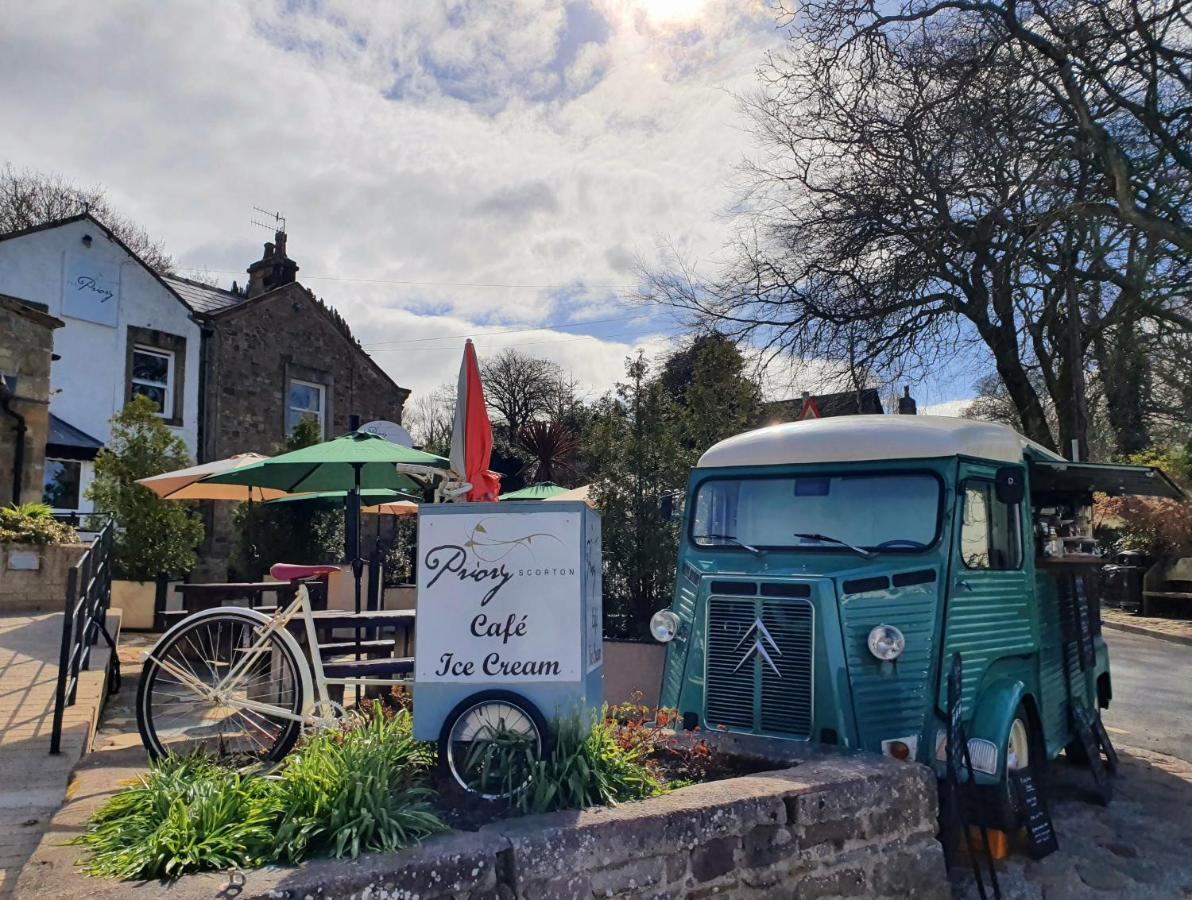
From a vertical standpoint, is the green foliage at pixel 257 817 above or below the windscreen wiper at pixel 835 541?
below

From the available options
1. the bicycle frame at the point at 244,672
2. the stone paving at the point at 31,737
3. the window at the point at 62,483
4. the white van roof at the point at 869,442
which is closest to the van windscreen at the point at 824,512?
the white van roof at the point at 869,442

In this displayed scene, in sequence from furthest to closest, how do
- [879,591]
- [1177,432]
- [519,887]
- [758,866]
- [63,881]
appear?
[1177,432] → [879,591] → [758,866] → [519,887] → [63,881]

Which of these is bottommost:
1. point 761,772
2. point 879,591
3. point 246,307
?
point 761,772

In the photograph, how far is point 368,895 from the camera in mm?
2715

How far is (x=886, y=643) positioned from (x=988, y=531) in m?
1.18

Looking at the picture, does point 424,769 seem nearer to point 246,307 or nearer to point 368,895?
point 368,895

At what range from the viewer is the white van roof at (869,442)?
5.09 metres

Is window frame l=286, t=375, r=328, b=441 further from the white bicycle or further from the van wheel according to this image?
the van wheel

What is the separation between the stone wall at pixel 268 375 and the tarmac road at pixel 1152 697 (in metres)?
16.7

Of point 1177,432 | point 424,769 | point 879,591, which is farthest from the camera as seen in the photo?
point 1177,432

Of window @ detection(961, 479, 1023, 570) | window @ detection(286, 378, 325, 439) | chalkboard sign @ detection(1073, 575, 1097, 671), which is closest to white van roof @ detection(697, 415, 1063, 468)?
window @ detection(961, 479, 1023, 570)

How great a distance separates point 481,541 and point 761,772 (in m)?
1.70

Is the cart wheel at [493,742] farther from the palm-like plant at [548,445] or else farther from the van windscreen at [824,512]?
the palm-like plant at [548,445]

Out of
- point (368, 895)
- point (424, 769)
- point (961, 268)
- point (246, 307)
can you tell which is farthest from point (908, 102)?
point (246, 307)
